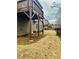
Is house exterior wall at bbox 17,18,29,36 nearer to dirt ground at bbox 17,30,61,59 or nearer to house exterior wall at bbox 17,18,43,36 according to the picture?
house exterior wall at bbox 17,18,43,36

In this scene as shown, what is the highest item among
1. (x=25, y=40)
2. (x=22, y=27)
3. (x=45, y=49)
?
(x=22, y=27)

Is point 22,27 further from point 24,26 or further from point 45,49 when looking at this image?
point 45,49

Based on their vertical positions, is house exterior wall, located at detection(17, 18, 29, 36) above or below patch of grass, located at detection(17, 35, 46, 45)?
above

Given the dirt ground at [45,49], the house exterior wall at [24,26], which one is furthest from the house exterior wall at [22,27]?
the dirt ground at [45,49]

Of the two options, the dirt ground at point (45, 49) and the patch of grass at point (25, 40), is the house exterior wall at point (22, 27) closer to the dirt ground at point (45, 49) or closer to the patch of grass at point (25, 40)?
the patch of grass at point (25, 40)

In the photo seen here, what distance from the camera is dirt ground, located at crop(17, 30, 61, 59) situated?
6.32 feet

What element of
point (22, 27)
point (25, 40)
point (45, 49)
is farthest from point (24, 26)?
point (45, 49)

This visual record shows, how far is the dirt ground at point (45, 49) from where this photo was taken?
193cm

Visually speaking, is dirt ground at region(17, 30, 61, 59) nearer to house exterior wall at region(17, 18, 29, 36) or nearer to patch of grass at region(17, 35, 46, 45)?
patch of grass at region(17, 35, 46, 45)

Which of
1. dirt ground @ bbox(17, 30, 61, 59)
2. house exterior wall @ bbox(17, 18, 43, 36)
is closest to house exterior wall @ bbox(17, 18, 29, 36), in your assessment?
house exterior wall @ bbox(17, 18, 43, 36)

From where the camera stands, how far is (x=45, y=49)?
1.94 meters
